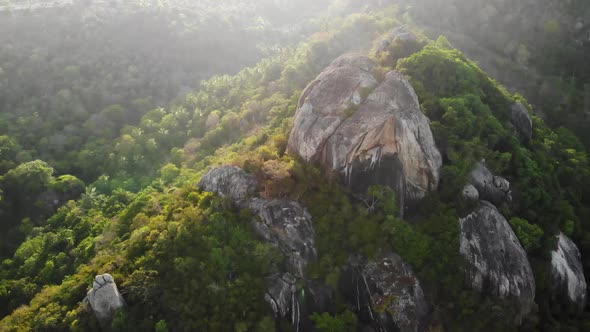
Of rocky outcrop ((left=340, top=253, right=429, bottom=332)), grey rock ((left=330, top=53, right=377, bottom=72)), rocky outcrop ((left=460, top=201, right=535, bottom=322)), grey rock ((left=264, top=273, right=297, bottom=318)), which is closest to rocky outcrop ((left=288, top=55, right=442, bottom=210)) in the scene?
grey rock ((left=330, top=53, right=377, bottom=72))

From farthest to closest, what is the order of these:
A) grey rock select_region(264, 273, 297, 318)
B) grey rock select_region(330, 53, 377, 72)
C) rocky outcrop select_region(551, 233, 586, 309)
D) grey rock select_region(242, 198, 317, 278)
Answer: grey rock select_region(330, 53, 377, 72), rocky outcrop select_region(551, 233, 586, 309), grey rock select_region(242, 198, 317, 278), grey rock select_region(264, 273, 297, 318)

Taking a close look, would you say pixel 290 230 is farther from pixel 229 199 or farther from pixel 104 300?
pixel 104 300

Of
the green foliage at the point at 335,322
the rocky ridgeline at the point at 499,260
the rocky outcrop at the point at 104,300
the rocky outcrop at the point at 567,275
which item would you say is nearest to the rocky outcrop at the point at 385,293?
the green foliage at the point at 335,322

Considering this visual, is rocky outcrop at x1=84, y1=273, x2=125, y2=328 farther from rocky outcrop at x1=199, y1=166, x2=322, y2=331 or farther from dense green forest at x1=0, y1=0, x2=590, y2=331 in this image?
rocky outcrop at x1=199, y1=166, x2=322, y2=331

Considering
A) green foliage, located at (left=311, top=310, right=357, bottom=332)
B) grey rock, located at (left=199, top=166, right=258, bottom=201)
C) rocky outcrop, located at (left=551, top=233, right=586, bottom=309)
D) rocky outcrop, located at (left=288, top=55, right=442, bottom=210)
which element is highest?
rocky outcrop, located at (left=288, top=55, right=442, bottom=210)

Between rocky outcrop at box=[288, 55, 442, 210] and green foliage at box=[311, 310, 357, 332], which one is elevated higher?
rocky outcrop at box=[288, 55, 442, 210]

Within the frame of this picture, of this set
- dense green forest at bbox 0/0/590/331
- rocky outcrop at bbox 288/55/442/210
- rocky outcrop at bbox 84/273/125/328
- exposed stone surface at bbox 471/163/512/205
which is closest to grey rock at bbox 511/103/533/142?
dense green forest at bbox 0/0/590/331

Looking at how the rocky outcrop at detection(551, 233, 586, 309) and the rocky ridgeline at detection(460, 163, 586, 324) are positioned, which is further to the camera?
the rocky outcrop at detection(551, 233, 586, 309)

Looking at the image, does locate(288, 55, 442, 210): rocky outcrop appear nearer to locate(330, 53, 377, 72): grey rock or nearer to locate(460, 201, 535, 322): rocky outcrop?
locate(330, 53, 377, 72): grey rock

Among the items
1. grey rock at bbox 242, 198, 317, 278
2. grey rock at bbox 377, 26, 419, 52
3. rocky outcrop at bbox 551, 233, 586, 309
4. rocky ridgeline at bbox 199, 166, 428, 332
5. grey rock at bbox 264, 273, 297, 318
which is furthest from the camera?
grey rock at bbox 377, 26, 419, 52
